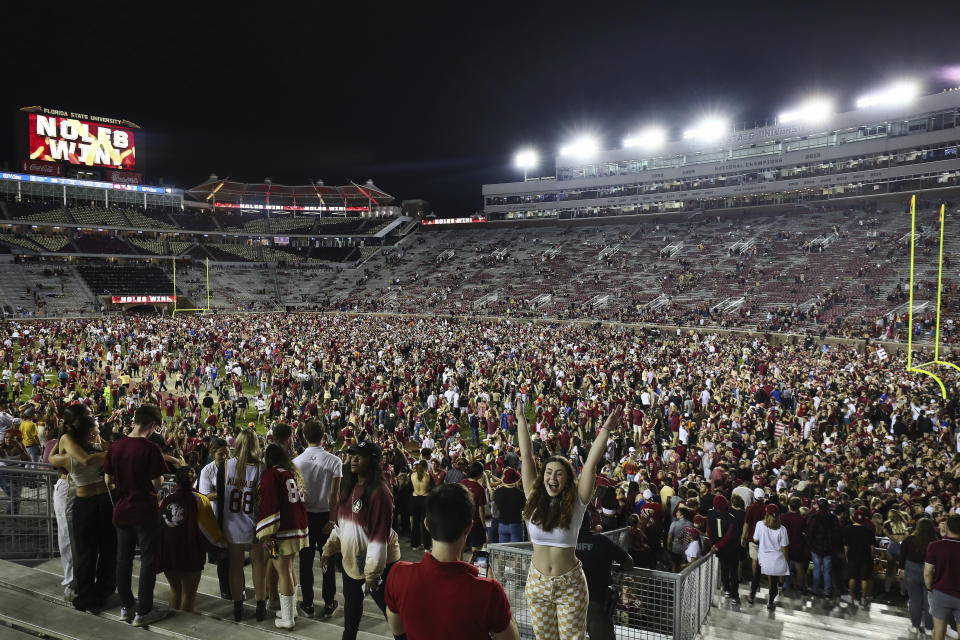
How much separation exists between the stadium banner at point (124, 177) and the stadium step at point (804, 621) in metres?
77.4

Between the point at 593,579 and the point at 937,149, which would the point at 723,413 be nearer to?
the point at 593,579

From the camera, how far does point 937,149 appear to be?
49000 mm

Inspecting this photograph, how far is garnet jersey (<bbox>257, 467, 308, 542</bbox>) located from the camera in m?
4.30

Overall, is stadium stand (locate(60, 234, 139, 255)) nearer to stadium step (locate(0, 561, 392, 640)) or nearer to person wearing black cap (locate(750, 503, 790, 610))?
stadium step (locate(0, 561, 392, 640))

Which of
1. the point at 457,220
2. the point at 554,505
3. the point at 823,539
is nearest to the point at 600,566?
the point at 554,505

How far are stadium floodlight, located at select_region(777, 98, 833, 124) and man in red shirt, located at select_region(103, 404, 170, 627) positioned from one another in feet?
208

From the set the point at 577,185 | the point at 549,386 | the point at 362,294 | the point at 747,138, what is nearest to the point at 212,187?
the point at 362,294

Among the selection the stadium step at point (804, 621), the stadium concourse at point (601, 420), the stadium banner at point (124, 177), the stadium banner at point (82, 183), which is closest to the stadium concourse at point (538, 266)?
the stadium banner at point (82, 183)

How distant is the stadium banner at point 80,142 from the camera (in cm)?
6169

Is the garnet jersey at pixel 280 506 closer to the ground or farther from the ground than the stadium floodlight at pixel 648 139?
closer to the ground

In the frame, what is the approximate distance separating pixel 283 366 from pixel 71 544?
17848 mm

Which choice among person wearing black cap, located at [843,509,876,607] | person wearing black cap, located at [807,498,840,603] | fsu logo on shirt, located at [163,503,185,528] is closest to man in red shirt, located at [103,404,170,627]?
fsu logo on shirt, located at [163,503,185,528]

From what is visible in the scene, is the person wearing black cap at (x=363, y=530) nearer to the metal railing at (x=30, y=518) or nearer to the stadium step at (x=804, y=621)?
the stadium step at (x=804, y=621)

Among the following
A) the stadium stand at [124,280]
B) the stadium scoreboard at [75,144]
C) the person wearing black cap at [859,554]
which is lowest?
the person wearing black cap at [859,554]
